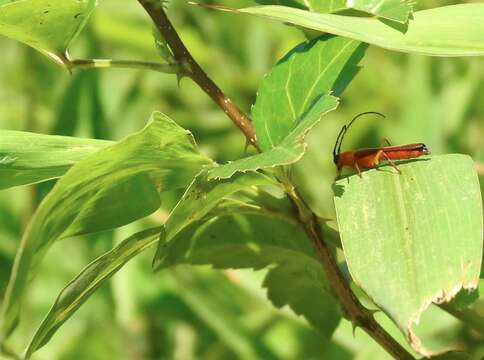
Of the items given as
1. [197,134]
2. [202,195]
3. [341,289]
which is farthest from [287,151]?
[197,134]

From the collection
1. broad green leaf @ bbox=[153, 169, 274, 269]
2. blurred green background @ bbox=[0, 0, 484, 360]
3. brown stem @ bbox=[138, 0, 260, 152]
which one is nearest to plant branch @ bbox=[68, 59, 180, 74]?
brown stem @ bbox=[138, 0, 260, 152]

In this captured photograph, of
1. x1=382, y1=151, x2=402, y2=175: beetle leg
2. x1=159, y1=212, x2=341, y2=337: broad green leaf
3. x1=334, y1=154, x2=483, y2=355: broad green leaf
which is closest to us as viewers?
x1=334, y1=154, x2=483, y2=355: broad green leaf

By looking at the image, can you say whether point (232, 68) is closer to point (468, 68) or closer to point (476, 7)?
point (468, 68)

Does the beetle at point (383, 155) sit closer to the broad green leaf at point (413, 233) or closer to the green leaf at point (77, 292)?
the broad green leaf at point (413, 233)

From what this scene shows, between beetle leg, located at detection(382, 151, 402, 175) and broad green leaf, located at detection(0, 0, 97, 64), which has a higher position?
broad green leaf, located at detection(0, 0, 97, 64)

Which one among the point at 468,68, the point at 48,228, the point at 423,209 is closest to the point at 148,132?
the point at 48,228

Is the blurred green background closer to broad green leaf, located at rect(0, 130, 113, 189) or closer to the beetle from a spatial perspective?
the beetle

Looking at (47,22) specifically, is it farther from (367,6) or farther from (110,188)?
(367,6)

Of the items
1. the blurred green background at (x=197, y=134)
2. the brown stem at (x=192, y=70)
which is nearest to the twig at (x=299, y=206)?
the brown stem at (x=192, y=70)
